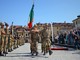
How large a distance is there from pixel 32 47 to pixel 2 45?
76.4 inches

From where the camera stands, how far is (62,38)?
37.0 metres

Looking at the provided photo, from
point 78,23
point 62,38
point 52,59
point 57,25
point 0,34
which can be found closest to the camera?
point 52,59

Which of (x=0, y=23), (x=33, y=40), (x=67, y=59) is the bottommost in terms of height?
(x=67, y=59)

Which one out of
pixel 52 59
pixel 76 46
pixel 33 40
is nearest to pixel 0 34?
pixel 33 40

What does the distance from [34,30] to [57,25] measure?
117956 mm

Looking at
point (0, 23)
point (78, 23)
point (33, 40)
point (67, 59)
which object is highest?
point (78, 23)

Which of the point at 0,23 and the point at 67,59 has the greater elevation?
the point at 0,23

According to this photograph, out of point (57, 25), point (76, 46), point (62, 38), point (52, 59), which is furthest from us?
point (57, 25)

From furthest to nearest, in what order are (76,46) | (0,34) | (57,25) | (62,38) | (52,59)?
(57,25)
(62,38)
(76,46)
(0,34)
(52,59)

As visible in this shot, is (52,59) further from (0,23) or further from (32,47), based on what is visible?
Answer: (0,23)

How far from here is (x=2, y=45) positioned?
56.1 feet

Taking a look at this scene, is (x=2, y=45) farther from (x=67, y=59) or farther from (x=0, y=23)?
(x=67, y=59)

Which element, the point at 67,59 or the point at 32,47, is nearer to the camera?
the point at 67,59

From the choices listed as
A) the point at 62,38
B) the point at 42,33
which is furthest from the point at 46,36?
the point at 62,38
